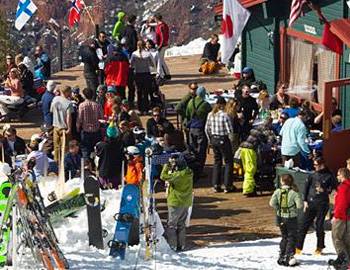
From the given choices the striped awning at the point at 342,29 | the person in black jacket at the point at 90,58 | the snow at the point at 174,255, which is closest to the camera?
the snow at the point at 174,255

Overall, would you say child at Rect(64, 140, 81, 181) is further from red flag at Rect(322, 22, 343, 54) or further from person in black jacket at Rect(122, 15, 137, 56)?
person in black jacket at Rect(122, 15, 137, 56)

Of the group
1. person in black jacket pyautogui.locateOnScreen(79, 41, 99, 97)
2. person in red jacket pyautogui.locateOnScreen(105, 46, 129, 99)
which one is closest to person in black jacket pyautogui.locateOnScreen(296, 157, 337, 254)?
person in red jacket pyautogui.locateOnScreen(105, 46, 129, 99)

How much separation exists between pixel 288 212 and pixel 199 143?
14.4ft

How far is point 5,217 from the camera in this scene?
44.3ft

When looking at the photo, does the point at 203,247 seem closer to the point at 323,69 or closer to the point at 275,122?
the point at 275,122

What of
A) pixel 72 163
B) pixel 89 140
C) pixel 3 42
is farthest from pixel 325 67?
pixel 3 42

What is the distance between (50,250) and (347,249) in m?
3.97

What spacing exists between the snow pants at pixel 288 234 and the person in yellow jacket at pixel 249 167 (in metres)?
2.95

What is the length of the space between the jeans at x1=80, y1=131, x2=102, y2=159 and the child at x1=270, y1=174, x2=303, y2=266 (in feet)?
15.5

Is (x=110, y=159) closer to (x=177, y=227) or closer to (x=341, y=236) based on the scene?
(x=177, y=227)

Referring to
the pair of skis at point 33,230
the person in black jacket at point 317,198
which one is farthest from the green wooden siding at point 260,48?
the pair of skis at point 33,230

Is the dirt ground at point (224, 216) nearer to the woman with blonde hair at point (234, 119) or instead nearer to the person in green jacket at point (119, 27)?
the woman with blonde hair at point (234, 119)

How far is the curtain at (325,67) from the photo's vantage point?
799 inches

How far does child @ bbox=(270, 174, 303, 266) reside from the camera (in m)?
13.7
